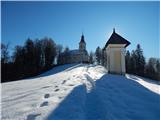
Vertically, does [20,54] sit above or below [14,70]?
above

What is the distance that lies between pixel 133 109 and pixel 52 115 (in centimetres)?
222

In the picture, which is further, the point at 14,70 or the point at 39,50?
the point at 39,50

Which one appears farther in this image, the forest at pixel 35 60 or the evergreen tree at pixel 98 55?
the evergreen tree at pixel 98 55

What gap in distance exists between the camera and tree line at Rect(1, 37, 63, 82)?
56438 millimetres

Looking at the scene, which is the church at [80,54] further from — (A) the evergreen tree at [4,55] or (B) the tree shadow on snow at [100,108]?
(B) the tree shadow on snow at [100,108]

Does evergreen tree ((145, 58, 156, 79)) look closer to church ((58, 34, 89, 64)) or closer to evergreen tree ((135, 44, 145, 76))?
evergreen tree ((135, 44, 145, 76))

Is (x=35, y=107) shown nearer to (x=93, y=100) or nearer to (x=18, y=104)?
(x=18, y=104)

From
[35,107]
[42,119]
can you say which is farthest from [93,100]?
[42,119]

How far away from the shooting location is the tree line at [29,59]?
185 feet

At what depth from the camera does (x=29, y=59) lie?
6156 centimetres

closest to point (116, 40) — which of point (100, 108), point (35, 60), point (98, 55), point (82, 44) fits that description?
point (100, 108)

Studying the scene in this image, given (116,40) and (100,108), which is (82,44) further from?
(100,108)

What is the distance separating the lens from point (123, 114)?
214 inches

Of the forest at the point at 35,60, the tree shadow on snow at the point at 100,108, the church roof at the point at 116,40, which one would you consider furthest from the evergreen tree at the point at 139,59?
the tree shadow on snow at the point at 100,108
